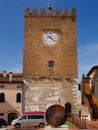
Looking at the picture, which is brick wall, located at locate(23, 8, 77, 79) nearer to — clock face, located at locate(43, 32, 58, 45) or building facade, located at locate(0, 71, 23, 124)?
clock face, located at locate(43, 32, 58, 45)

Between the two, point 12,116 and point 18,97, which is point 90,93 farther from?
point 12,116

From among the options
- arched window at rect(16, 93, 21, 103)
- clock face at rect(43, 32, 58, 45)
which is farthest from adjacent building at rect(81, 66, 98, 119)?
arched window at rect(16, 93, 21, 103)

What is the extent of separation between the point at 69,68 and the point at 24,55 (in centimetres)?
625

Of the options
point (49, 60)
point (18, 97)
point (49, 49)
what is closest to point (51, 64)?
point (49, 60)

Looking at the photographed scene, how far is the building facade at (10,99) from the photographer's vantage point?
47.6 metres

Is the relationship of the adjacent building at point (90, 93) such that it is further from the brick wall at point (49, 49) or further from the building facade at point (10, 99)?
the building facade at point (10, 99)

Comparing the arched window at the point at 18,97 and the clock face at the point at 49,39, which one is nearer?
the arched window at the point at 18,97

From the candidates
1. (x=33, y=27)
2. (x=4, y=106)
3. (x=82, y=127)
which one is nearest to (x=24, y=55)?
(x=33, y=27)

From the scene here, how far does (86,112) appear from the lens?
1695 inches

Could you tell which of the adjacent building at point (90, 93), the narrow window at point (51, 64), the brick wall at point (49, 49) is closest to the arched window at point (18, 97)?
the brick wall at point (49, 49)

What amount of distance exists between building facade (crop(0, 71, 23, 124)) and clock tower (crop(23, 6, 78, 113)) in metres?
1.28

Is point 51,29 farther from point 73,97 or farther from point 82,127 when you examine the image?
point 82,127

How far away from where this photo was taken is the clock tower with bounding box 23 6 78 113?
4744 cm

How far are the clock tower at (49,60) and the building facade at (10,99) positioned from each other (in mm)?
1277
